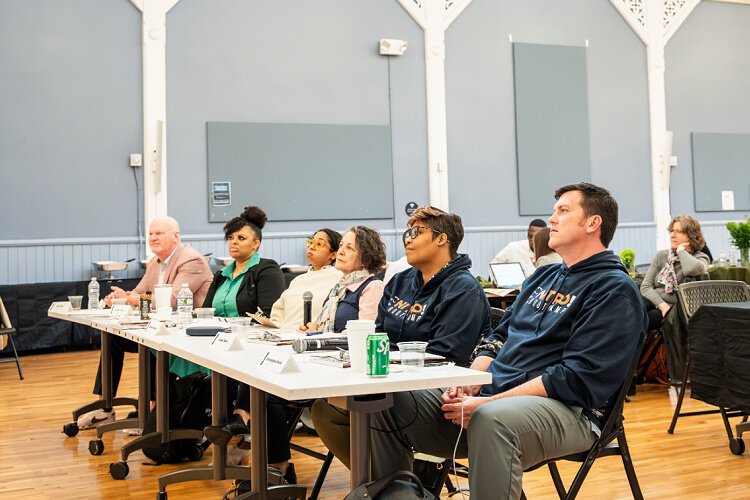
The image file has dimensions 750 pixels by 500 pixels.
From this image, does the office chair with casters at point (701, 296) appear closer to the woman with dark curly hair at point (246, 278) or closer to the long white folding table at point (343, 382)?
the woman with dark curly hair at point (246, 278)

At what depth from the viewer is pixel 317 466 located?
3955 millimetres

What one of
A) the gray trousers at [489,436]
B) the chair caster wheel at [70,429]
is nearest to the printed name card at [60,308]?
the chair caster wheel at [70,429]

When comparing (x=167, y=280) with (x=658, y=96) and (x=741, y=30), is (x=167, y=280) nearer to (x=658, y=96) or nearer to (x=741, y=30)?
(x=658, y=96)

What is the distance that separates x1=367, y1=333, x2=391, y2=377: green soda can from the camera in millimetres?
2068

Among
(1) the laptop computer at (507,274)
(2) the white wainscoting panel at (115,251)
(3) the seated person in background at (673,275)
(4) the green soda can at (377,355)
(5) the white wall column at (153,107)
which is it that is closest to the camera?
(4) the green soda can at (377,355)

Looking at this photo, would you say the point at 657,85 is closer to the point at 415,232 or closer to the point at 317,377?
the point at 415,232

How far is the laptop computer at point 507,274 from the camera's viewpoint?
6793mm

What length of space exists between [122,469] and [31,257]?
5478 mm

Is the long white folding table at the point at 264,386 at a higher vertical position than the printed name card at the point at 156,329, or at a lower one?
lower

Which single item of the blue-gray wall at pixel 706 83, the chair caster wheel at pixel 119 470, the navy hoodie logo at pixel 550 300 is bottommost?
the chair caster wheel at pixel 119 470

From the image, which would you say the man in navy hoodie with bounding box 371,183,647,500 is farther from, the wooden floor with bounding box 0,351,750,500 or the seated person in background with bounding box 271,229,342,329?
the seated person in background with bounding box 271,229,342,329

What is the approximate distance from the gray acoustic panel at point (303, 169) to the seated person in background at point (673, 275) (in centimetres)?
438

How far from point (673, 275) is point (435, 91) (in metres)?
5.04

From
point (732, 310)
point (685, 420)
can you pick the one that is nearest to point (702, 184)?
point (685, 420)
